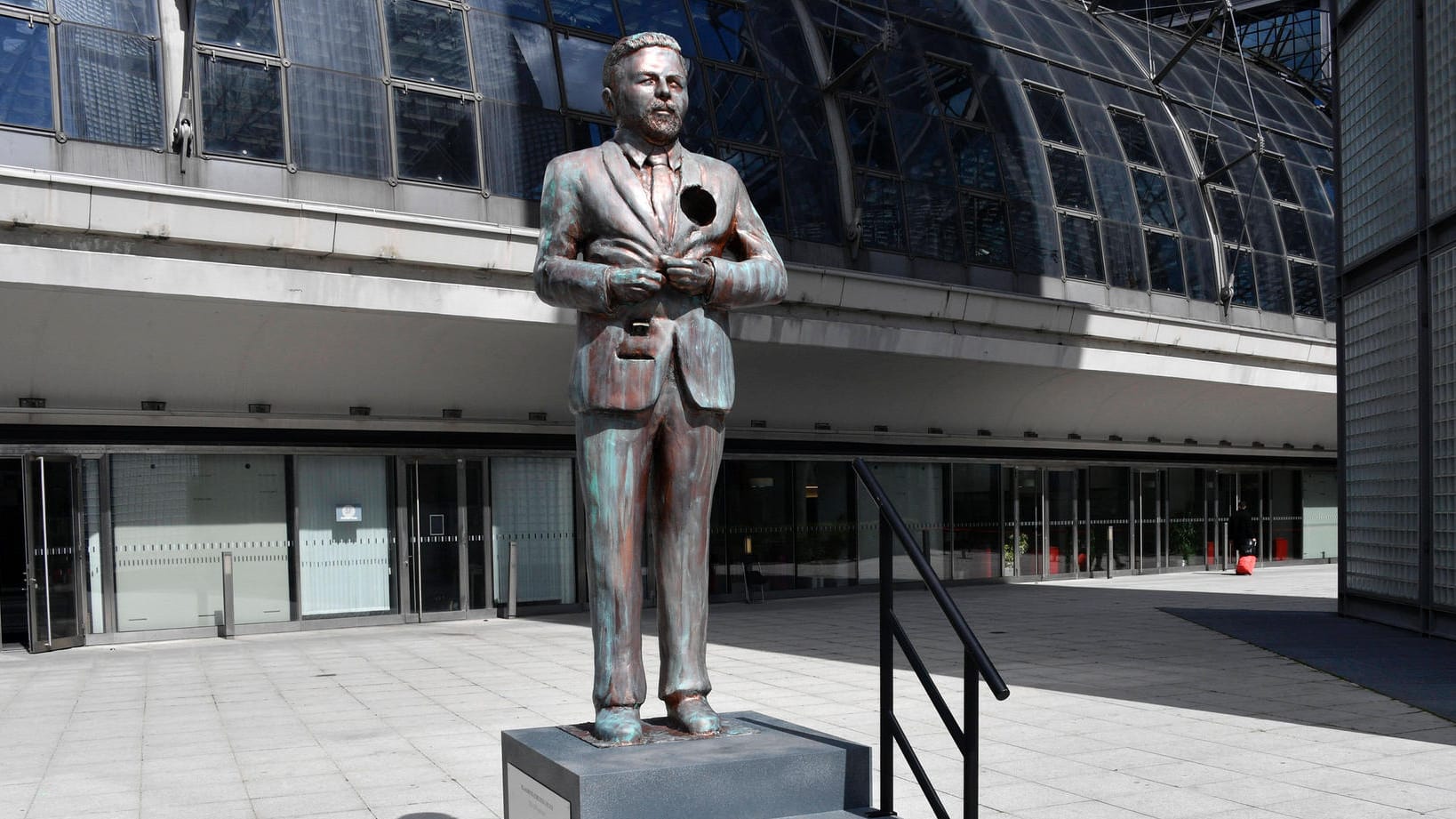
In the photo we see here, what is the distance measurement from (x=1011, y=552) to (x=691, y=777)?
22.0 m

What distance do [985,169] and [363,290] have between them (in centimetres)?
1155

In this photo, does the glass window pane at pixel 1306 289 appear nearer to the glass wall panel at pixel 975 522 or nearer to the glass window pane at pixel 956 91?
the glass wall panel at pixel 975 522

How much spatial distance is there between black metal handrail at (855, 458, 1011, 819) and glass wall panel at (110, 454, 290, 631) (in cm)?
1392

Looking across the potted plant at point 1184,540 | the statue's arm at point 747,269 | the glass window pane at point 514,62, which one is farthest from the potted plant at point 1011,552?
the statue's arm at point 747,269

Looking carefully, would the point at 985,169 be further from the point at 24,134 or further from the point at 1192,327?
the point at 24,134

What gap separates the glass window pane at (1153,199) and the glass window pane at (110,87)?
17407 mm

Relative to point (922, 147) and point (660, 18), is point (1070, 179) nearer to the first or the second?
point (922, 147)

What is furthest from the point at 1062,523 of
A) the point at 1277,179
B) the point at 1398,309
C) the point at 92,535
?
the point at 92,535

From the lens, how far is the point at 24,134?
13.6 meters

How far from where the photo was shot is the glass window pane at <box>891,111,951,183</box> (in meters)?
21.1

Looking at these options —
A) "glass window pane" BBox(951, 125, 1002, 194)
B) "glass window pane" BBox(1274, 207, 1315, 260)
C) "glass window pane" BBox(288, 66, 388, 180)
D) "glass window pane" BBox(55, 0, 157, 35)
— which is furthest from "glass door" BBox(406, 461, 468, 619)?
"glass window pane" BBox(1274, 207, 1315, 260)

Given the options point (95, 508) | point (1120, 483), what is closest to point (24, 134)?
point (95, 508)

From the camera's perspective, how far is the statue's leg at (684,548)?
4.97 m

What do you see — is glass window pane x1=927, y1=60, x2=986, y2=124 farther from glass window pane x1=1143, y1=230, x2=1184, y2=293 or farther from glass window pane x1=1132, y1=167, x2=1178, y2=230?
glass window pane x1=1143, y1=230, x2=1184, y2=293
